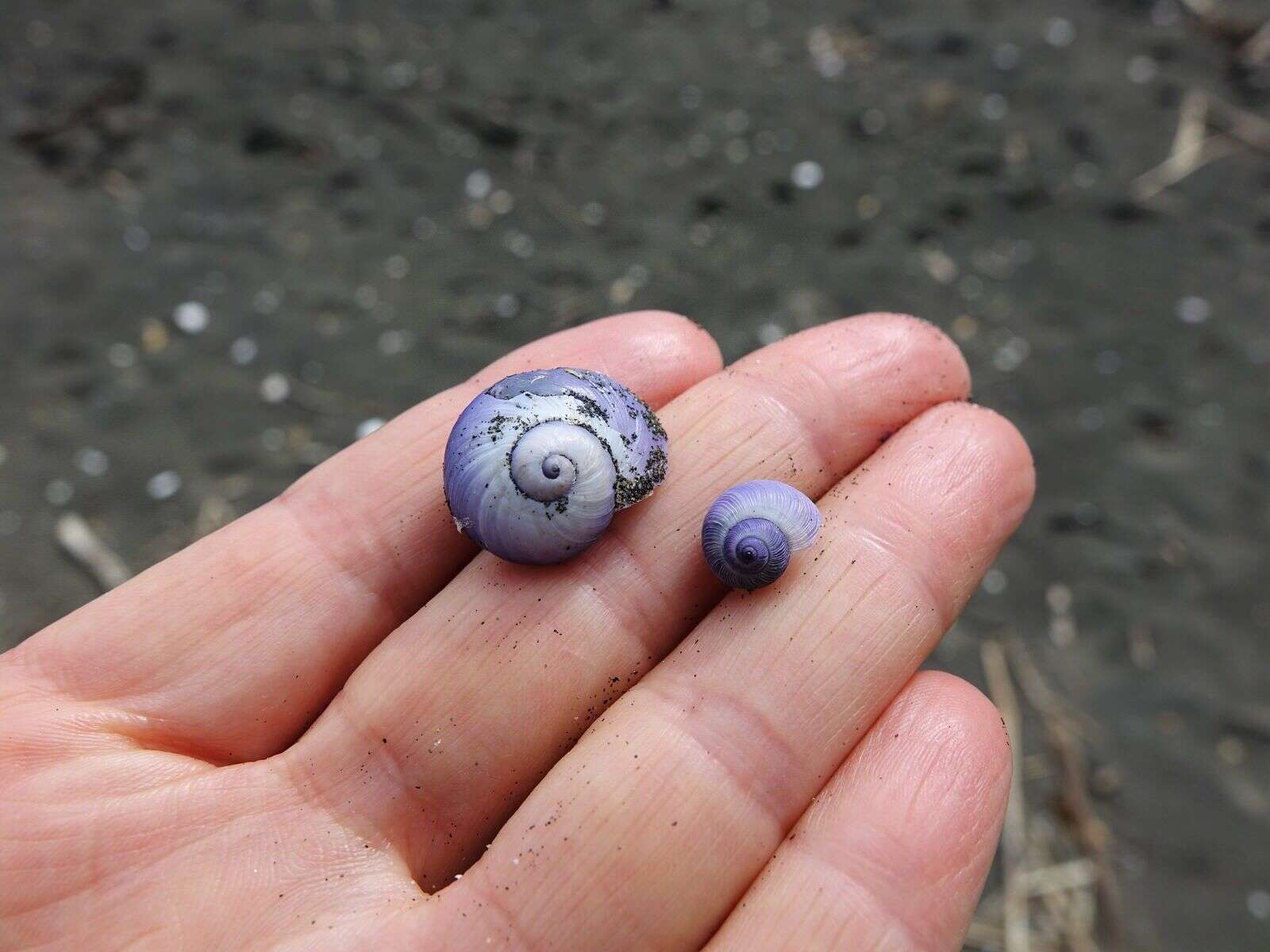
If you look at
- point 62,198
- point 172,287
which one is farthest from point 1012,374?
point 62,198

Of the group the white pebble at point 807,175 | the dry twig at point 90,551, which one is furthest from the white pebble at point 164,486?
the white pebble at point 807,175

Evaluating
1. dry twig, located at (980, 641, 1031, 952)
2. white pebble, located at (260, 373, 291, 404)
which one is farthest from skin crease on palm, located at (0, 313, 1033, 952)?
white pebble, located at (260, 373, 291, 404)

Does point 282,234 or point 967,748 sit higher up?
point 282,234

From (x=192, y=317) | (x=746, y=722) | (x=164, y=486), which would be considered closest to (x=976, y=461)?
(x=746, y=722)

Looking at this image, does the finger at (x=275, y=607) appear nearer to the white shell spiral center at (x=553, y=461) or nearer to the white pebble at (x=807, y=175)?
the white shell spiral center at (x=553, y=461)

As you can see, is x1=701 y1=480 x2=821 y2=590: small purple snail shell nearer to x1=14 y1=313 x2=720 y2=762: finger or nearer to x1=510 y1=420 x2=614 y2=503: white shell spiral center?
x1=510 y1=420 x2=614 y2=503: white shell spiral center

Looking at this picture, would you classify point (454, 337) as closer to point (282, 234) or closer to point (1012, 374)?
point (282, 234)
